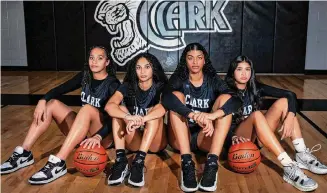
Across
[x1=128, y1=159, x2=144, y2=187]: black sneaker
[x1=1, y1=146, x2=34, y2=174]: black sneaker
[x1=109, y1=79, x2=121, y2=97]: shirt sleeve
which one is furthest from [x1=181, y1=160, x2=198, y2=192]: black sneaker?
[x1=1, y1=146, x2=34, y2=174]: black sneaker

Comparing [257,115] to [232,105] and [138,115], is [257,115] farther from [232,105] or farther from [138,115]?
[138,115]

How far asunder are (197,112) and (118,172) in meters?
0.57

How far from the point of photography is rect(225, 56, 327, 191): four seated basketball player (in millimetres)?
2639

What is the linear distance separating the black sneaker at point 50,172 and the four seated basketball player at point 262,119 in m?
1.03

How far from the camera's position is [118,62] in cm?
689

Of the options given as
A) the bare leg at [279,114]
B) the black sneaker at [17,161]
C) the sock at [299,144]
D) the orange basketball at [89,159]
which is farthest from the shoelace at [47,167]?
the sock at [299,144]

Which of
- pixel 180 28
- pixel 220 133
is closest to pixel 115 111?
pixel 220 133

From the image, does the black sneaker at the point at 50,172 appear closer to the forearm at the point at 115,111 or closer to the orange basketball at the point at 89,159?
the orange basketball at the point at 89,159

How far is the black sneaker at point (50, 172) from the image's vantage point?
2588 millimetres

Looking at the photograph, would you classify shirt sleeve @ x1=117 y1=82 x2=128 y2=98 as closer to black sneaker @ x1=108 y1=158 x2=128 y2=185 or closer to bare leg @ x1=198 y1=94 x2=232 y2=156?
black sneaker @ x1=108 y1=158 x2=128 y2=185

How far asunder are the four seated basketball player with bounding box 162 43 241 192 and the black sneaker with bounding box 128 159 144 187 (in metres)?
0.23

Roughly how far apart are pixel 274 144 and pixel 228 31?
4261mm

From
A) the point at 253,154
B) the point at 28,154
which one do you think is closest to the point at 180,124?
the point at 253,154

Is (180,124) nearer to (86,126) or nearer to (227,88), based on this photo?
(227,88)
